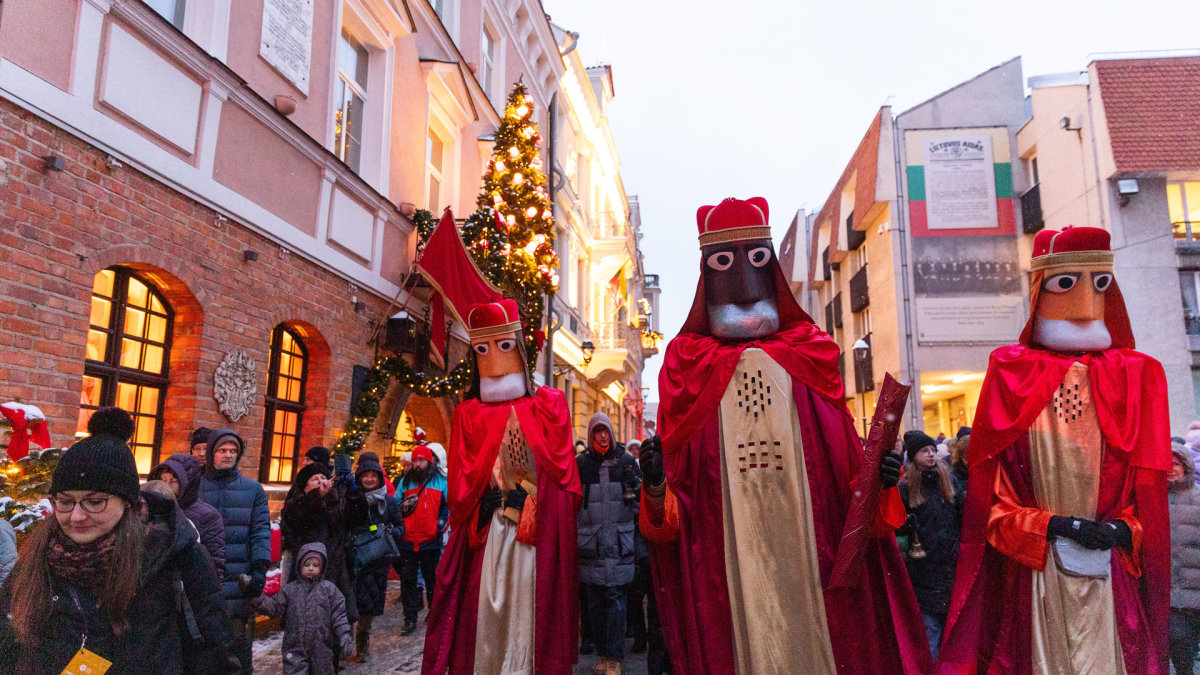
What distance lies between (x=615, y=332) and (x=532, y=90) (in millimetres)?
8868

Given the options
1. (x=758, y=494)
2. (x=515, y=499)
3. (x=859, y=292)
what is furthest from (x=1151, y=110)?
(x=758, y=494)

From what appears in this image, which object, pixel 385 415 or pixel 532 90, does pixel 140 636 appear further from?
pixel 532 90

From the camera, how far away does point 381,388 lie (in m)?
9.87

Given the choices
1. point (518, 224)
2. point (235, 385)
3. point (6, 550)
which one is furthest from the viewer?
point (518, 224)

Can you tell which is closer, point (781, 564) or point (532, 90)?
point (781, 564)

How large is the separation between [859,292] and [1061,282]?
25.1 m

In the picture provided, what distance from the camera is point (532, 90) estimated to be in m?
18.6

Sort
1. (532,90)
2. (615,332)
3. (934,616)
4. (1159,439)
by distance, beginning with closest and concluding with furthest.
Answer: (1159,439) < (934,616) < (532,90) < (615,332)

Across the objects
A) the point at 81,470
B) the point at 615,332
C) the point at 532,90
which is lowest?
the point at 81,470

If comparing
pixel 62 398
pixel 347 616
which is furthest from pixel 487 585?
pixel 62 398

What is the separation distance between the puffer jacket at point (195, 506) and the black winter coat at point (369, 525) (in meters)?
1.61

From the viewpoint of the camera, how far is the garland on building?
9.29m

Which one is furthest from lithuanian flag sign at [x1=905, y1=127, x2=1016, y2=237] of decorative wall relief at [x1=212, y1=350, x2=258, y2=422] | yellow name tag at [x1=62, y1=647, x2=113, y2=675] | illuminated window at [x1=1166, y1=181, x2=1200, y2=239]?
yellow name tag at [x1=62, y1=647, x2=113, y2=675]

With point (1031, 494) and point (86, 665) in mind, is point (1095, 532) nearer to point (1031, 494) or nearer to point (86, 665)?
point (1031, 494)
